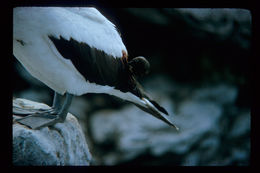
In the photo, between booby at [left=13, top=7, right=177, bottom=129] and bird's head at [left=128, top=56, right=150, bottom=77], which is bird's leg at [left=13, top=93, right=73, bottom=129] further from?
bird's head at [left=128, top=56, right=150, bottom=77]

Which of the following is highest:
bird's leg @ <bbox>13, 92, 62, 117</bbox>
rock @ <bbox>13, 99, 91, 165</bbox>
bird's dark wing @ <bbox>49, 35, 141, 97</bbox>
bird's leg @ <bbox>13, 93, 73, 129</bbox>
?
bird's dark wing @ <bbox>49, 35, 141, 97</bbox>

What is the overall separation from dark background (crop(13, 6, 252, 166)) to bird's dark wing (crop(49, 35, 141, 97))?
236 centimetres

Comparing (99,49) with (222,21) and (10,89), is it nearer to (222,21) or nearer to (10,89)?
(10,89)

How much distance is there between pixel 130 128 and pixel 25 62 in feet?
11.2

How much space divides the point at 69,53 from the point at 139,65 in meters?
0.53

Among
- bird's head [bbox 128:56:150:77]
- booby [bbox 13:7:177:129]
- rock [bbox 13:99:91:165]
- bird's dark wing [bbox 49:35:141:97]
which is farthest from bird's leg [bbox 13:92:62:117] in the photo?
bird's head [bbox 128:56:150:77]

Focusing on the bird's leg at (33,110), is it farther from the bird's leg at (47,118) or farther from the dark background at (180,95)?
the dark background at (180,95)

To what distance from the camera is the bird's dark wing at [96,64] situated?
2.08 m

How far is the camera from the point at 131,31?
5.21 metres

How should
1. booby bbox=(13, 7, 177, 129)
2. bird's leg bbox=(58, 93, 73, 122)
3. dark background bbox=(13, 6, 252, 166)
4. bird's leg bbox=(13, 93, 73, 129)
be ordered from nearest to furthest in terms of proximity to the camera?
booby bbox=(13, 7, 177, 129) < bird's leg bbox=(13, 93, 73, 129) < bird's leg bbox=(58, 93, 73, 122) < dark background bbox=(13, 6, 252, 166)

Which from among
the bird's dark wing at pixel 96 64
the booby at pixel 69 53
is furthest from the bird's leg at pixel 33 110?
the bird's dark wing at pixel 96 64

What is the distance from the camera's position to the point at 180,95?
5980 mm

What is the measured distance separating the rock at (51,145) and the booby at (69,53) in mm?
72

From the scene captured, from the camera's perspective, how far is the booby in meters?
1.99
